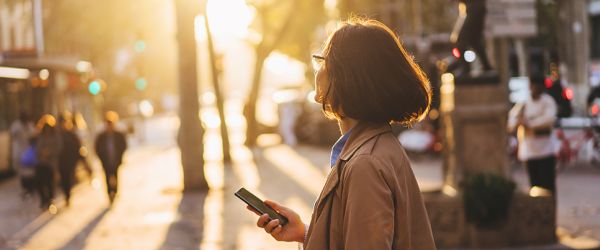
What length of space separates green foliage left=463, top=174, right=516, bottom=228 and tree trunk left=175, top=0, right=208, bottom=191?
8.68m

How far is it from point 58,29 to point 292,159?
14.5 metres

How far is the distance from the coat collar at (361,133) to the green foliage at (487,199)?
710 cm

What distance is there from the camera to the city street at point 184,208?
1182 cm

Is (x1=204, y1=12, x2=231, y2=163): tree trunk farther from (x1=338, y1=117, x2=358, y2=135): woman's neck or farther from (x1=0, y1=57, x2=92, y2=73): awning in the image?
(x1=338, y1=117, x2=358, y2=135): woman's neck

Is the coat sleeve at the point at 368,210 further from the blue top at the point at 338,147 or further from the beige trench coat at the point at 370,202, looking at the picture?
the blue top at the point at 338,147

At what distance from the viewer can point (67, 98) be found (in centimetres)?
2997

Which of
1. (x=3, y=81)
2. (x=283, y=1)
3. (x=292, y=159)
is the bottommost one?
(x=292, y=159)

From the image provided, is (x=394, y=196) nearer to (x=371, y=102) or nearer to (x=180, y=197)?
(x=371, y=102)

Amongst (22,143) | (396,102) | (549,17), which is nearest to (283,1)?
(549,17)

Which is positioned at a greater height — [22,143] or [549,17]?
[549,17]

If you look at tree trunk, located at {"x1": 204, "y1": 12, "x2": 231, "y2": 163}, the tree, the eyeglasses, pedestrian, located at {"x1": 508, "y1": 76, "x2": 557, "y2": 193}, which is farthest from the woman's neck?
the tree

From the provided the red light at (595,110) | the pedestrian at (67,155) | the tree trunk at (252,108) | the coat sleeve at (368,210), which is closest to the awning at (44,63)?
the tree trunk at (252,108)

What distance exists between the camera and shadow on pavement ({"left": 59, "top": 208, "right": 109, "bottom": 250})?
11656 mm

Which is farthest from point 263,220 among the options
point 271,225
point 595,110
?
point 595,110
